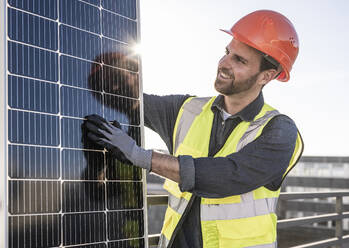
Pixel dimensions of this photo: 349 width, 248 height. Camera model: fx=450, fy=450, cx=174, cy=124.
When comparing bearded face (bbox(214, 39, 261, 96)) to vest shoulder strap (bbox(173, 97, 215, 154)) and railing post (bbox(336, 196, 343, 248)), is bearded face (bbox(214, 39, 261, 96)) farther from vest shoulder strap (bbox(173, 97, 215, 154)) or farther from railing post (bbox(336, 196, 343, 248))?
railing post (bbox(336, 196, 343, 248))

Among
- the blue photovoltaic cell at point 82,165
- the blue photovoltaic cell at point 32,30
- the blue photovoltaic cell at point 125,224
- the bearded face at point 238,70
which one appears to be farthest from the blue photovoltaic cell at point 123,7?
the blue photovoltaic cell at point 125,224

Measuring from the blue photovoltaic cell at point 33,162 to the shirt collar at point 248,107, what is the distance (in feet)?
4.85

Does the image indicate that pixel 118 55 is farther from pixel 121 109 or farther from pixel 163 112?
pixel 163 112

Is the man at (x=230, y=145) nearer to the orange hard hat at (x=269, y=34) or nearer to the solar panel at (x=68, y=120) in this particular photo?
the orange hard hat at (x=269, y=34)

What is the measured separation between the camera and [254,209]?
11.6ft

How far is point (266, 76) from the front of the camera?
12.8 feet

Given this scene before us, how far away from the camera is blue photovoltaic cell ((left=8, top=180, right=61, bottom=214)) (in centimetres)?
261

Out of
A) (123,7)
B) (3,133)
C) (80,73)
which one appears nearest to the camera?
(3,133)

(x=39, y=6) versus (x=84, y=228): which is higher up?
(x=39, y=6)

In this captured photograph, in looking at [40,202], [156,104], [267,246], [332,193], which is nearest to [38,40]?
[40,202]

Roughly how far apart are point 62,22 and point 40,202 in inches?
47.7

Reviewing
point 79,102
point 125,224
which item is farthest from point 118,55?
point 125,224

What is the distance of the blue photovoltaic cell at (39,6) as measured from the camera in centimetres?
279

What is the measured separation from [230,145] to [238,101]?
483 millimetres
